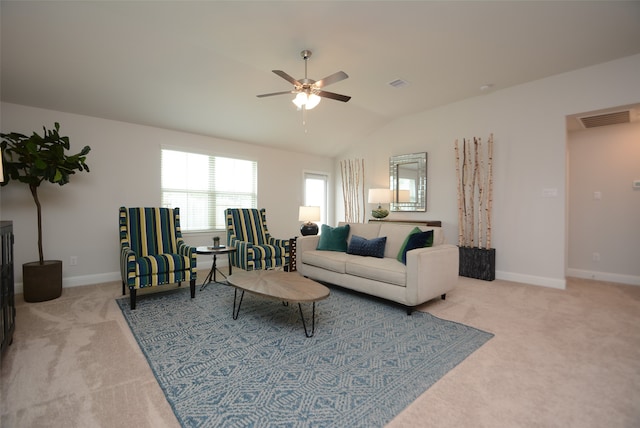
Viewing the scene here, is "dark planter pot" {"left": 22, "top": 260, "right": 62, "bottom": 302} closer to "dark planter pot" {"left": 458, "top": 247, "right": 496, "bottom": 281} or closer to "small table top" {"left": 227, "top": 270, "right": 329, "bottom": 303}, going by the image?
"small table top" {"left": 227, "top": 270, "right": 329, "bottom": 303}

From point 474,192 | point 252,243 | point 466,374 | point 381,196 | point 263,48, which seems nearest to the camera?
→ point 466,374

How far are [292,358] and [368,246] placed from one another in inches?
76.5

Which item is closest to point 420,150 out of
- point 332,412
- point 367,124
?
point 367,124

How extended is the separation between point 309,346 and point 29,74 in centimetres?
401

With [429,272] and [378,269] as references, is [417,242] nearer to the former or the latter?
[429,272]

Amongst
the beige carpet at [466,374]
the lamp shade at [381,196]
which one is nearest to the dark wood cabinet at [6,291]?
the beige carpet at [466,374]

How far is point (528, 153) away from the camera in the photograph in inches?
165

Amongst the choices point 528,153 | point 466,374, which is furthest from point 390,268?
point 528,153

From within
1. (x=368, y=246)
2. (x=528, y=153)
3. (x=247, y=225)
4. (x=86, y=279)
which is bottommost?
(x=86, y=279)

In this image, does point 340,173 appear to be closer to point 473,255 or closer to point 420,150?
point 420,150

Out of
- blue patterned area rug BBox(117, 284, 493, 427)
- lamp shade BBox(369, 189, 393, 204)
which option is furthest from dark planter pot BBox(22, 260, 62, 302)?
lamp shade BBox(369, 189, 393, 204)

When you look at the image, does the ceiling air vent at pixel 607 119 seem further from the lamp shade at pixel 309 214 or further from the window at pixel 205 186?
the window at pixel 205 186

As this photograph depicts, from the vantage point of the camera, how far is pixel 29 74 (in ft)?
10.3

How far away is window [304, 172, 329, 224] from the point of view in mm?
6602
